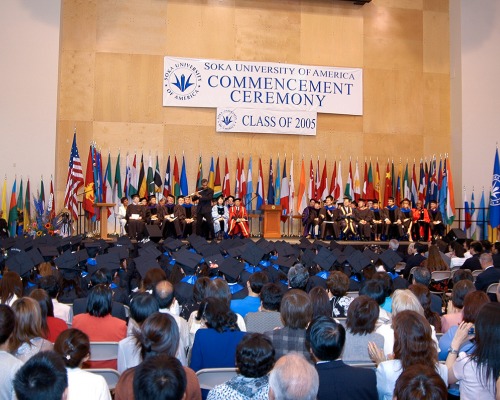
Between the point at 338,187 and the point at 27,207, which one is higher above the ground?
the point at 338,187

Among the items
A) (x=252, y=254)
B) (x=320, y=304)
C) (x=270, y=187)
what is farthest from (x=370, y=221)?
(x=320, y=304)

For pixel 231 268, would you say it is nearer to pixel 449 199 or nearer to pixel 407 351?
pixel 407 351

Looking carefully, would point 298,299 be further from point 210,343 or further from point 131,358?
point 131,358

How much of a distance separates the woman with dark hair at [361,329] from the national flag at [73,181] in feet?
40.2

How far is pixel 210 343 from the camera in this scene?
11.7ft

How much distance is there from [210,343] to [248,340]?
96 centimetres

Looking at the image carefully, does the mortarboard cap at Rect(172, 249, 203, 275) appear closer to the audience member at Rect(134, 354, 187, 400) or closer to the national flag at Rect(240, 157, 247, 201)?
the audience member at Rect(134, 354, 187, 400)

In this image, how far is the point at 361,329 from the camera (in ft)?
12.2

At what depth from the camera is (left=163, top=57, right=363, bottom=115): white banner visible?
16641mm

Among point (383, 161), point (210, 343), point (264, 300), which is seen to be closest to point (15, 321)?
point (210, 343)

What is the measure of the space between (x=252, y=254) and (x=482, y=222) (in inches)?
422

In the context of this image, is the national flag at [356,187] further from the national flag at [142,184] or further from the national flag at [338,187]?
the national flag at [142,184]

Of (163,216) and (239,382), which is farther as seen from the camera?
(163,216)

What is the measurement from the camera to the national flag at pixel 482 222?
16.7 meters
